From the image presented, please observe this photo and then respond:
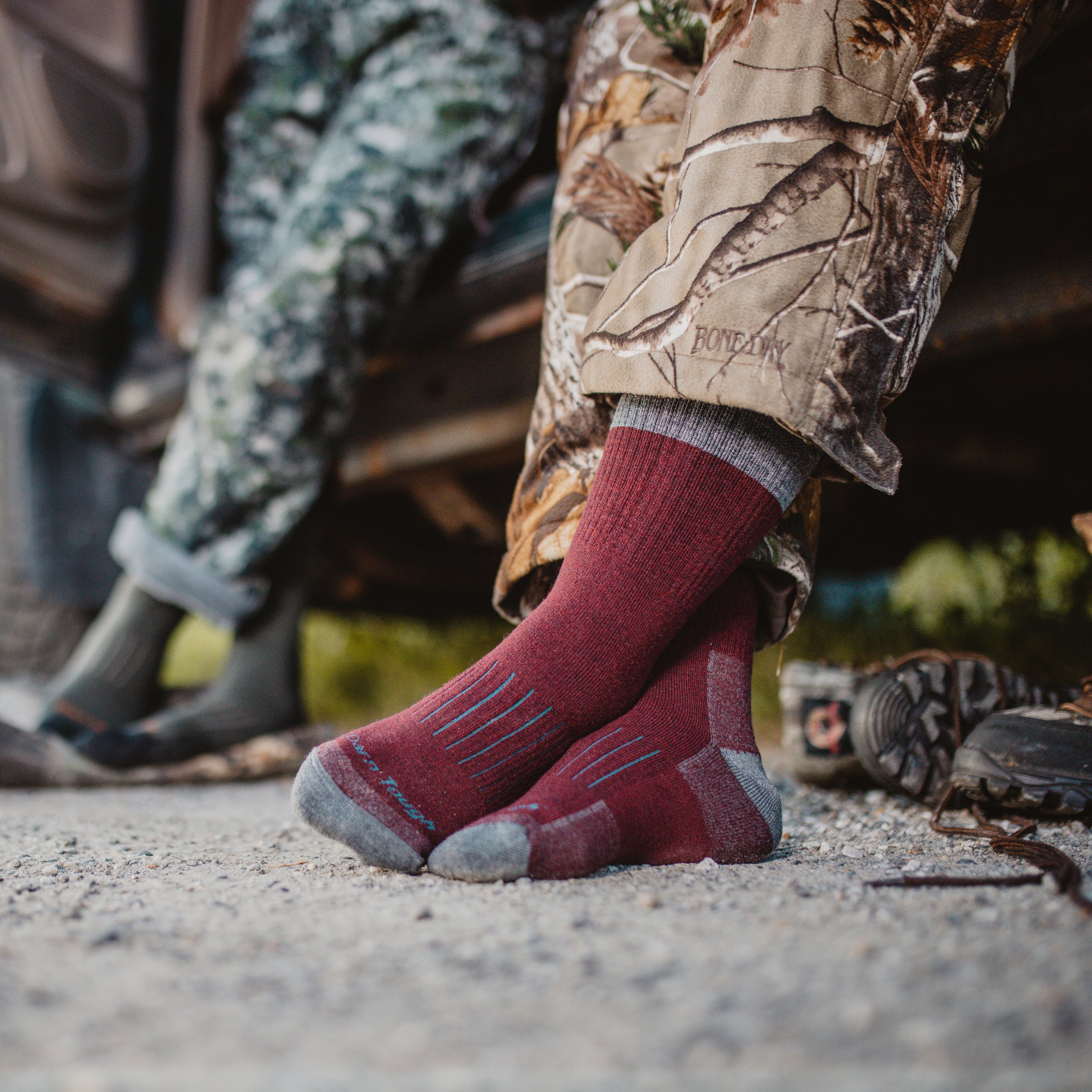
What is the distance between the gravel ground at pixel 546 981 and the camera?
29cm

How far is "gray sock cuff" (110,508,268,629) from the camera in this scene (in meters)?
1.22

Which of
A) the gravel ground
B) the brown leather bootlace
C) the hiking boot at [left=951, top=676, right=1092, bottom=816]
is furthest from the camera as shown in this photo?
the hiking boot at [left=951, top=676, right=1092, bottom=816]

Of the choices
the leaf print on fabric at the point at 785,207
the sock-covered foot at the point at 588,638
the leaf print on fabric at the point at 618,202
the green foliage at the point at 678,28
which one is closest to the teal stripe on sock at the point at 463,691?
the sock-covered foot at the point at 588,638

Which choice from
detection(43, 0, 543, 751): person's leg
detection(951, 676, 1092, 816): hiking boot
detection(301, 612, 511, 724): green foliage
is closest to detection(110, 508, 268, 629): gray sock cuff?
detection(43, 0, 543, 751): person's leg

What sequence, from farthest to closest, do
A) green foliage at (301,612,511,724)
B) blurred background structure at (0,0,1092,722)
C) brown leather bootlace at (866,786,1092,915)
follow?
green foliage at (301,612,511,724)
blurred background structure at (0,0,1092,722)
brown leather bootlace at (866,786,1092,915)

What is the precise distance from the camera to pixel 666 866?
1.98ft

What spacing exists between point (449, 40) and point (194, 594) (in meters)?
0.88

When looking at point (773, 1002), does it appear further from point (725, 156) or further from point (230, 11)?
point (230, 11)

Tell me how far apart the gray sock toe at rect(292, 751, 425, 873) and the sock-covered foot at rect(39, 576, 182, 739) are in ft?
2.52

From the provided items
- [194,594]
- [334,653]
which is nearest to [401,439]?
[194,594]

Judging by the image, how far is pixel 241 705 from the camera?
1292 millimetres

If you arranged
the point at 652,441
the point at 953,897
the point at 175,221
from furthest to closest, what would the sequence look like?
the point at 175,221, the point at 652,441, the point at 953,897

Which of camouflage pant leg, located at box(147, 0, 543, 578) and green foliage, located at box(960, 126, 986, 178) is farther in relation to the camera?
camouflage pant leg, located at box(147, 0, 543, 578)

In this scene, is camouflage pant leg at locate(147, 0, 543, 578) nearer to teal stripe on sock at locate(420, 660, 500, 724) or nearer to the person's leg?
the person's leg
